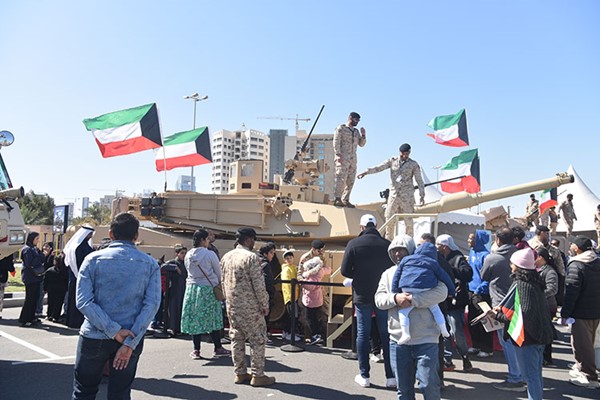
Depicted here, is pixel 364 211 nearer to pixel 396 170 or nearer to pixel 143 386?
pixel 396 170

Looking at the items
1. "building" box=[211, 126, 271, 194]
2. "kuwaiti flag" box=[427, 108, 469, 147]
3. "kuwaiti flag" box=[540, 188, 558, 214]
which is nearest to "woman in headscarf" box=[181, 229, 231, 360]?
"kuwaiti flag" box=[427, 108, 469, 147]

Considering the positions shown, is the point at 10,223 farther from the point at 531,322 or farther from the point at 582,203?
the point at 582,203

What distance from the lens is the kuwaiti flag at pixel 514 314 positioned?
466 cm

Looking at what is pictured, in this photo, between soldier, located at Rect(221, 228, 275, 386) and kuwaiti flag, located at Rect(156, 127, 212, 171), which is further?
kuwaiti flag, located at Rect(156, 127, 212, 171)

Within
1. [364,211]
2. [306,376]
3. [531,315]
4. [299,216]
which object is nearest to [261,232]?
[299,216]

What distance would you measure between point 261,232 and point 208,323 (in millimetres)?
4350

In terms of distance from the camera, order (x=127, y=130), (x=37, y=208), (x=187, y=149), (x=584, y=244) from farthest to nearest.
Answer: (x=37, y=208) → (x=187, y=149) → (x=127, y=130) → (x=584, y=244)

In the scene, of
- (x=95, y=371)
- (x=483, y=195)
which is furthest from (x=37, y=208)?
(x=95, y=371)

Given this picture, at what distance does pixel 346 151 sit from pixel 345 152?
0.03m

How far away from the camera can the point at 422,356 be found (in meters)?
4.24

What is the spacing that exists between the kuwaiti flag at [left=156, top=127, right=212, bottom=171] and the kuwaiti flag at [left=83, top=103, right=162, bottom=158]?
1574 mm

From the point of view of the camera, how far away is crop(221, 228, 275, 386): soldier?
19.4 ft

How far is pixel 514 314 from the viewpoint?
15.7ft

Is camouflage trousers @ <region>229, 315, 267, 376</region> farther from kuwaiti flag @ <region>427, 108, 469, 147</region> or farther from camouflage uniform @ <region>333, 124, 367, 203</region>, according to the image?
kuwaiti flag @ <region>427, 108, 469, 147</region>
